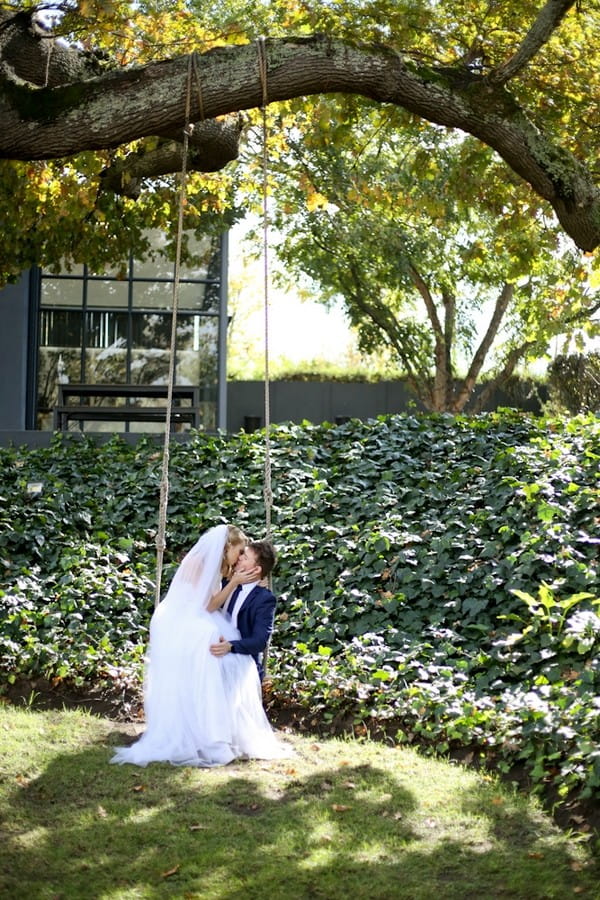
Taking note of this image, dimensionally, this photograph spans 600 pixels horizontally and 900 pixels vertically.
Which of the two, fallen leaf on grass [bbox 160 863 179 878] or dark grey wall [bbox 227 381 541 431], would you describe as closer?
→ fallen leaf on grass [bbox 160 863 179 878]

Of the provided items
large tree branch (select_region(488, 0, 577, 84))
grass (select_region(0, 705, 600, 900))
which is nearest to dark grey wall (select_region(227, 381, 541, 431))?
large tree branch (select_region(488, 0, 577, 84))

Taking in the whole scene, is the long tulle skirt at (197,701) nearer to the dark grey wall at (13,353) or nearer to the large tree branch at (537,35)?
the large tree branch at (537,35)

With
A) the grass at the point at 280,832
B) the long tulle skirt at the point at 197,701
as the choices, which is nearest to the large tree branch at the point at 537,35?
the long tulle skirt at the point at 197,701

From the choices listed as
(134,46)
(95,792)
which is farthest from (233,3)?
(95,792)

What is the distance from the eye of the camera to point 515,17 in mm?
9078

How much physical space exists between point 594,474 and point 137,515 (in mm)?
4130

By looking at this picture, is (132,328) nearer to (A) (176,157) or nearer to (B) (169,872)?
(A) (176,157)

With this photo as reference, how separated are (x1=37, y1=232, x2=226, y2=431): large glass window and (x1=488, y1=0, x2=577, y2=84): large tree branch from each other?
9917mm

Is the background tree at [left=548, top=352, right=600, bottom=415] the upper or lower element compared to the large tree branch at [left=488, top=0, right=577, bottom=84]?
lower

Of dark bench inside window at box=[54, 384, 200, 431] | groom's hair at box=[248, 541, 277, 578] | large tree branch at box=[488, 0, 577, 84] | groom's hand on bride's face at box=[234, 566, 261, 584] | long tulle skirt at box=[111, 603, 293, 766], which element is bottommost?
long tulle skirt at box=[111, 603, 293, 766]

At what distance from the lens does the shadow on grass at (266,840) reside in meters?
4.23

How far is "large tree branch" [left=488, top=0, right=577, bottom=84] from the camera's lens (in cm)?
663

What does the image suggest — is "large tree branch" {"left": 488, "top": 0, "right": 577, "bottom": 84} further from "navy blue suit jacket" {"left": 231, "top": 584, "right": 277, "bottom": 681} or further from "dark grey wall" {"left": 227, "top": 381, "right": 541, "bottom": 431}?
"dark grey wall" {"left": 227, "top": 381, "right": 541, "bottom": 431}

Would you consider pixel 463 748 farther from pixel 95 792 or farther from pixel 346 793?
pixel 95 792
